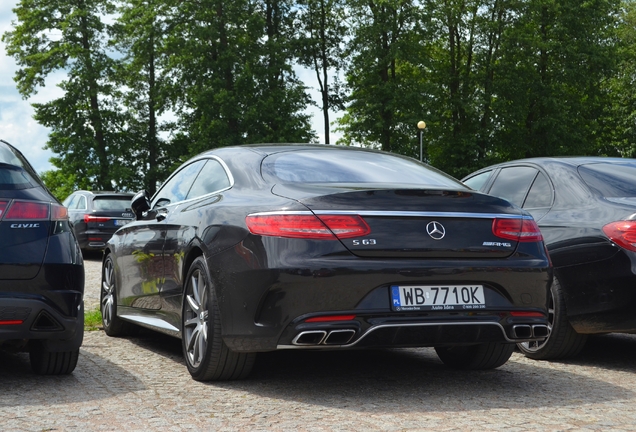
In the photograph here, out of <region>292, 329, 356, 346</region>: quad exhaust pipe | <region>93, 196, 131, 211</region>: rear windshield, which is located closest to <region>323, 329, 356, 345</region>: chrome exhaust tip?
<region>292, 329, 356, 346</region>: quad exhaust pipe

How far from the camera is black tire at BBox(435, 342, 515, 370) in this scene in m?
5.86

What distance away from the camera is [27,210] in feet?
17.2

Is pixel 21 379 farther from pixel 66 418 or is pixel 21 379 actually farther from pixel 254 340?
pixel 254 340

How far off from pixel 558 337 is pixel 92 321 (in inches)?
172

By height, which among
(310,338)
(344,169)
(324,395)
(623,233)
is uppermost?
(344,169)

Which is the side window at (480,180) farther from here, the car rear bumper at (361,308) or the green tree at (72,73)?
the green tree at (72,73)

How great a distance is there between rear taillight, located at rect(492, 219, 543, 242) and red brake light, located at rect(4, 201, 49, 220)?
2573 millimetres

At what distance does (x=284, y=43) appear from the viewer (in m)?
45.9

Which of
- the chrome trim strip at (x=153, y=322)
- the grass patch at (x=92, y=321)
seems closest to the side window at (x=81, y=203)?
the grass patch at (x=92, y=321)

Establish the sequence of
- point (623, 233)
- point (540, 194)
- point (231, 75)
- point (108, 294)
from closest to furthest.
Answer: point (623, 233), point (540, 194), point (108, 294), point (231, 75)

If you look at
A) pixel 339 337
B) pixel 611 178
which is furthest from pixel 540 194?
pixel 339 337

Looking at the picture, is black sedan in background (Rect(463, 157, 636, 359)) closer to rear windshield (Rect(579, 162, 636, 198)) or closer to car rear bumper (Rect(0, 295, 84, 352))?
rear windshield (Rect(579, 162, 636, 198))

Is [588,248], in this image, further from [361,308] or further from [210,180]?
[210,180]

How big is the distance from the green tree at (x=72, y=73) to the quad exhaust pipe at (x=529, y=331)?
142 ft
